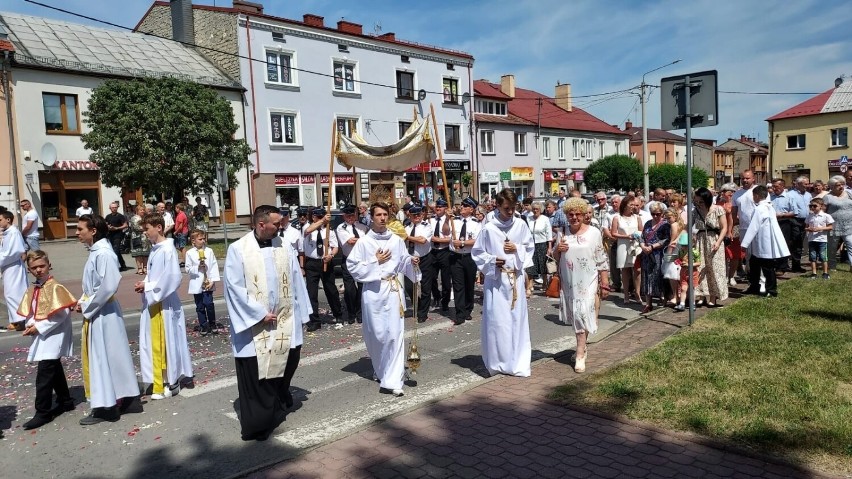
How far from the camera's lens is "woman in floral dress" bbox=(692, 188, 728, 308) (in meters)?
9.43

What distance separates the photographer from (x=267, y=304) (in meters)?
5.27

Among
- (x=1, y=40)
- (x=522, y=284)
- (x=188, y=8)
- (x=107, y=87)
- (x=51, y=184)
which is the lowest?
(x=522, y=284)

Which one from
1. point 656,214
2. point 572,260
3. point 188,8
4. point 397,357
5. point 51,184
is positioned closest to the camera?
point 397,357

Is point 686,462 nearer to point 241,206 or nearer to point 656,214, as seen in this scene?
point 656,214

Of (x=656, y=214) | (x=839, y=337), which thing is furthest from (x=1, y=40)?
(x=839, y=337)

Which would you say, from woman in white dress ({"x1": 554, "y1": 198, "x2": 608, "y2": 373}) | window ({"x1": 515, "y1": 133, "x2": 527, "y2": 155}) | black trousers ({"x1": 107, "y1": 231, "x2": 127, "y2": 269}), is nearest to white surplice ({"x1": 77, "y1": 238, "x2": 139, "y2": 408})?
woman in white dress ({"x1": 554, "y1": 198, "x2": 608, "y2": 373})

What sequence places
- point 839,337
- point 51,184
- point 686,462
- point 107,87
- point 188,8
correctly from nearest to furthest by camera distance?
point 686,462 < point 839,337 < point 107,87 < point 51,184 < point 188,8

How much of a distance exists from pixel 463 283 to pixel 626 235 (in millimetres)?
2735

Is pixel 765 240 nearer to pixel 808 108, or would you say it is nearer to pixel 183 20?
pixel 183 20

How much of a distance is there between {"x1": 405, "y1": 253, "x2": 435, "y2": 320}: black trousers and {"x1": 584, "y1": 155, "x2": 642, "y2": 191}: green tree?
4387 centimetres

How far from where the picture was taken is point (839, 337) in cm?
732

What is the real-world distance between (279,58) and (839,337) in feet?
101

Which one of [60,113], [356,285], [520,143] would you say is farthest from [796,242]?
[520,143]

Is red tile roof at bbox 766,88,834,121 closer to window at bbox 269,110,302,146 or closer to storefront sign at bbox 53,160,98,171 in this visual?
window at bbox 269,110,302,146
